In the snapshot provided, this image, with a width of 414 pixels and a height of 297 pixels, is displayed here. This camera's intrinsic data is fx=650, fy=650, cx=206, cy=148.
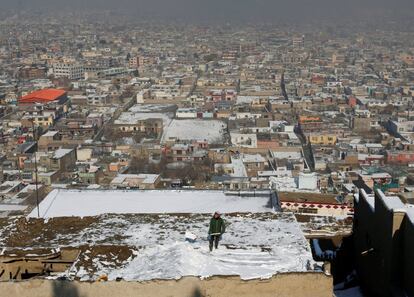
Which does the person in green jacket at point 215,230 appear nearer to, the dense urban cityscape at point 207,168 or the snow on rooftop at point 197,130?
the dense urban cityscape at point 207,168

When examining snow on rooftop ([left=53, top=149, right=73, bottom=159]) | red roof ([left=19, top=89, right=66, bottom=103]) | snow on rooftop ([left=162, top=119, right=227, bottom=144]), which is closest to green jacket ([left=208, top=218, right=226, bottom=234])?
snow on rooftop ([left=53, top=149, right=73, bottom=159])

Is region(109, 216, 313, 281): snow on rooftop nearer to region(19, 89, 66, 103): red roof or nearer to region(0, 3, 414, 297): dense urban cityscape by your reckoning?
region(0, 3, 414, 297): dense urban cityscape

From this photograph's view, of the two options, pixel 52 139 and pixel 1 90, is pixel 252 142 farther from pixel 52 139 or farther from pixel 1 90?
pixel 1 90

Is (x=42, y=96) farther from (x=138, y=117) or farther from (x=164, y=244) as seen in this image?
(x=164, y=244)

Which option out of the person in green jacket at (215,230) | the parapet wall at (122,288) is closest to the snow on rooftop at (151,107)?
the person in green jacket at (215,230)

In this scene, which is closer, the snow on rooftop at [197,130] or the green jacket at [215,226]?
the green jacket at [215,226]

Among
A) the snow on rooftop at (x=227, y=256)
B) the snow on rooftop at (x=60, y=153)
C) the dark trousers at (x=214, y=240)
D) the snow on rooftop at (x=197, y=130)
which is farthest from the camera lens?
the snow on rooftop at (x=197, y=130)
